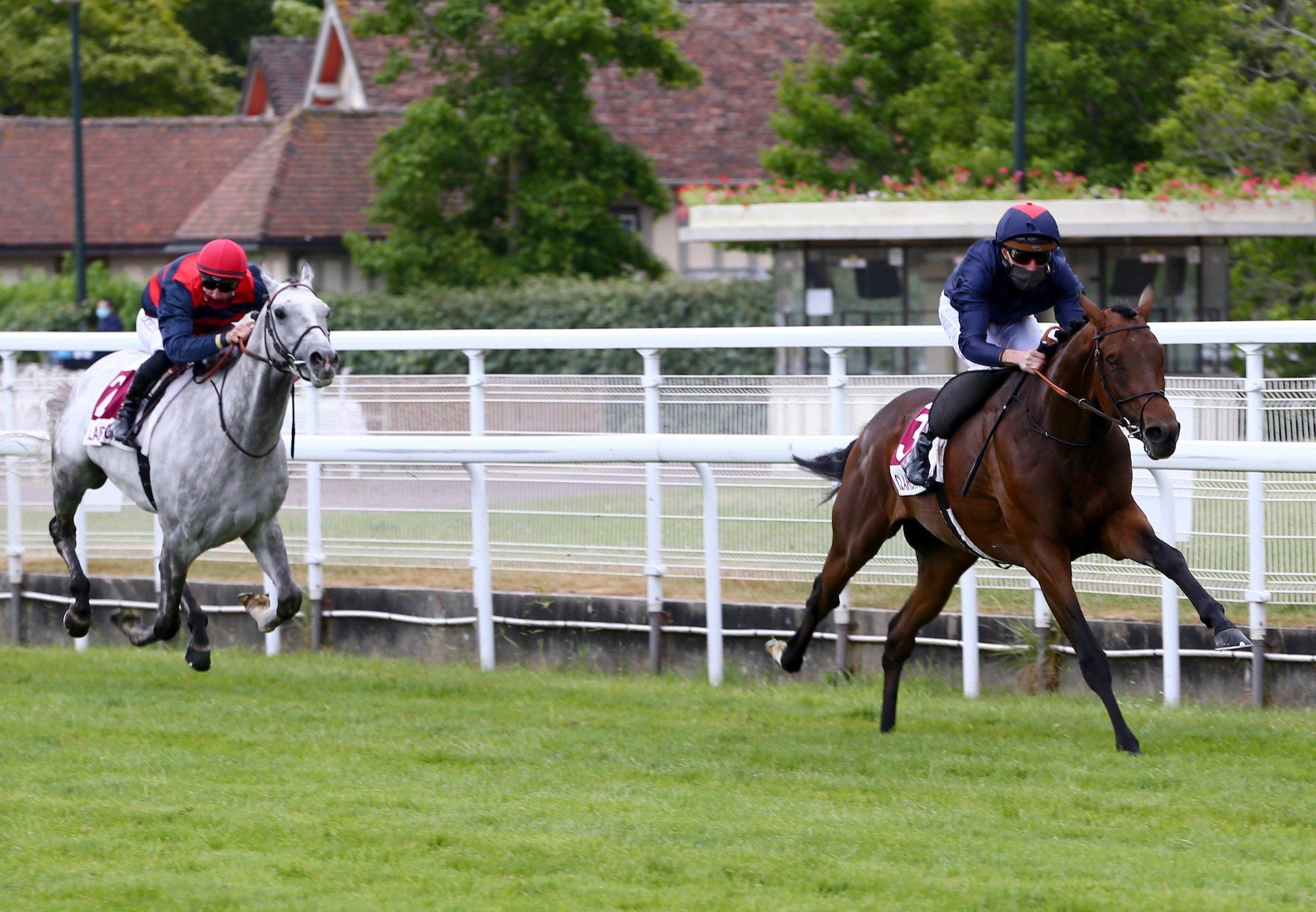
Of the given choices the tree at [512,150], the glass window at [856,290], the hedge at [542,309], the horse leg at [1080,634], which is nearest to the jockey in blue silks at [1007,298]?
the horse leg at [1080,634]

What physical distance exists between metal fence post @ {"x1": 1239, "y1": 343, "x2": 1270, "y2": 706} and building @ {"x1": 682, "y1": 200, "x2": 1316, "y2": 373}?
10.3m

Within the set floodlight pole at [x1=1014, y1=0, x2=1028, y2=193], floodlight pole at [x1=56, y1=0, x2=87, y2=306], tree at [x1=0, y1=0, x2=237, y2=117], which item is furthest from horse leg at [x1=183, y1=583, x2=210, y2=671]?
tree at [x1=0, y1=0, x2=237, y2=117]

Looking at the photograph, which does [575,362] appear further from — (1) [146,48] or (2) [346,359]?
(1) [146,48]

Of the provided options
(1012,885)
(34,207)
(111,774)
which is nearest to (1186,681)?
(1012,885)

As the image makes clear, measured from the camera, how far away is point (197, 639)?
7.87 metres

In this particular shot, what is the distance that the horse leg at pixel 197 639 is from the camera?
7797mm

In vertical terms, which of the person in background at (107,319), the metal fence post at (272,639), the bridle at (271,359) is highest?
the person in background at (107,319)

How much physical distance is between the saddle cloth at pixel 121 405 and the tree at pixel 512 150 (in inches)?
624

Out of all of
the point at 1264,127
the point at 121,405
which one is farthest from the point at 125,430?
the point at 1264,127

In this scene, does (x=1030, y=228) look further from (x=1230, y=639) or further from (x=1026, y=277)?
(x=1230, y=639)

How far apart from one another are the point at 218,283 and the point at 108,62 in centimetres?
3539

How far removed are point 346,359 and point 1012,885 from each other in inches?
467

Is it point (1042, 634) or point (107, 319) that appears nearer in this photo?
point (1042, 634)

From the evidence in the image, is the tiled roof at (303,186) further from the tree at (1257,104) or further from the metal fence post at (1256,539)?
the metal fence post at (1256,539)
